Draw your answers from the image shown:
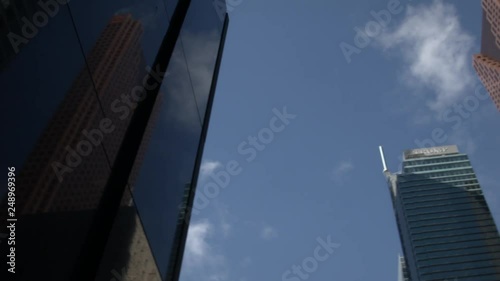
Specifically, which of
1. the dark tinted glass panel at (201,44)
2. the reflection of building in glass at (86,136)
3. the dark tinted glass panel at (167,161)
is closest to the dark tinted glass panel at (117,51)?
the reflection of building in glass at (86,136)

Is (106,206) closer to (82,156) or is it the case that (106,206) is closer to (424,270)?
(82,156)

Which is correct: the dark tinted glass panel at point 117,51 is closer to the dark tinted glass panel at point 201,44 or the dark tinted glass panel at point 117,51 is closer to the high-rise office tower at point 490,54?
the dark tinted glass panel at point 201,44

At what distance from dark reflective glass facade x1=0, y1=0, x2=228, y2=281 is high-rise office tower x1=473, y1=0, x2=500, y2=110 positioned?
494ft

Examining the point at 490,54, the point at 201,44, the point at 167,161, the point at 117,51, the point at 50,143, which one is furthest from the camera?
the point at 490,54

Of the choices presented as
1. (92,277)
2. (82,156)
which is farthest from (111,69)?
(92,277)

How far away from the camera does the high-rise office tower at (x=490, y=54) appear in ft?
465

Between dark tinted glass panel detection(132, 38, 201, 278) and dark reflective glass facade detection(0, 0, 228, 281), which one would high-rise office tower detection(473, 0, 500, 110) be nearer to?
dark tinted glass panel detection(132, 38, 201, 278)

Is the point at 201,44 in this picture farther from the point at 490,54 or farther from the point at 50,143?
the point at 490,54

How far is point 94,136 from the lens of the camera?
15.3ft

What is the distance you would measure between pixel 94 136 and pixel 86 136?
6.2 inches

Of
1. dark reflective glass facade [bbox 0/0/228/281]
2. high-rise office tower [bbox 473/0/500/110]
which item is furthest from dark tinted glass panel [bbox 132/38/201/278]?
high-rise office tower [bbox 473/0/500/110]

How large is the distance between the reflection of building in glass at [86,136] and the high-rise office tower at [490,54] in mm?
151726

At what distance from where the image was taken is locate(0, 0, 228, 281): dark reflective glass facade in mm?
3549

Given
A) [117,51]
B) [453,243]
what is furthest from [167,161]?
[453,243]
